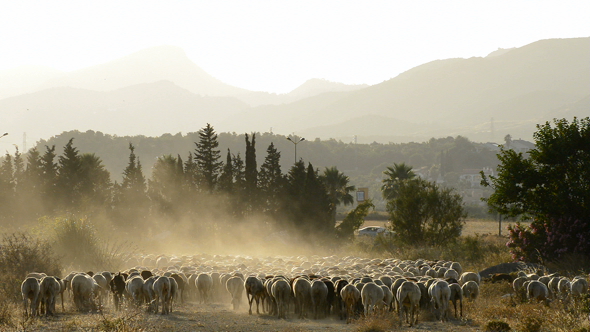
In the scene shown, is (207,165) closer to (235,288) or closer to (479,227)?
(479,227)

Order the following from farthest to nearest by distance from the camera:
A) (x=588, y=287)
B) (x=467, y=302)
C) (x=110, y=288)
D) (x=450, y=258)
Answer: (x=450, y=258)
(x=110, y=288)
(x=467, y=302)
(x=588, y=287)

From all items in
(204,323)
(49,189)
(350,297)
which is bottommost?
(204,323)

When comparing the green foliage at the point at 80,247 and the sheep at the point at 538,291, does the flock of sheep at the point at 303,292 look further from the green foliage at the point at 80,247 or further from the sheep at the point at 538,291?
the green foliage at the point at 80,247

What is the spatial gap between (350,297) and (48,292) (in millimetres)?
11141

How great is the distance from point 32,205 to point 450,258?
171 ft

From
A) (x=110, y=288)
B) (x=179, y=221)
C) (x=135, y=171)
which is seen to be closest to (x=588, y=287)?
(x=110, y=288)

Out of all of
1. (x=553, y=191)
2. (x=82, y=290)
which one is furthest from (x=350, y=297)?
(x=553, y=191)

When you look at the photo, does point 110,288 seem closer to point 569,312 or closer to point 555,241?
point 569,312

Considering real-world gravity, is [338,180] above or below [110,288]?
above

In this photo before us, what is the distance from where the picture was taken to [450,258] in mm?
45344

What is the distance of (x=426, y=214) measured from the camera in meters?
52.6

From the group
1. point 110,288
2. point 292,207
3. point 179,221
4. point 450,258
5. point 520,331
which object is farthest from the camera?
point 179,221

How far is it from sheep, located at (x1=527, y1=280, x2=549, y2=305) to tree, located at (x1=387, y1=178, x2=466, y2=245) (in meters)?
29.6

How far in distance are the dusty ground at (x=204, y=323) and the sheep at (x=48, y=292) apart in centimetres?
46
